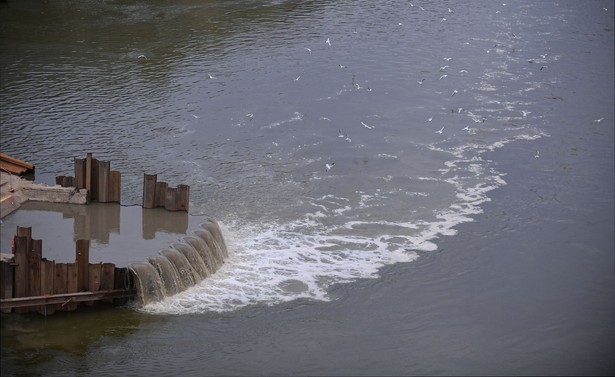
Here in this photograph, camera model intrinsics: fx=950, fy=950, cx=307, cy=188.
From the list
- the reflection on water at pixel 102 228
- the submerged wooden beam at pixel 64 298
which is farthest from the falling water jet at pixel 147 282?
the reflection on water at pixel 102 228

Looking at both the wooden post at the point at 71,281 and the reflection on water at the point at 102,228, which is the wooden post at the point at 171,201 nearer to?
the reflection on water at the point at 102,228

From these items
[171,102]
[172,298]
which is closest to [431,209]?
[172,298]

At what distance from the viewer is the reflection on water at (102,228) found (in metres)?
29.0

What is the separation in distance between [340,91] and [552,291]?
19567 mm

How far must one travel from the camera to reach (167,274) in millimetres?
28094

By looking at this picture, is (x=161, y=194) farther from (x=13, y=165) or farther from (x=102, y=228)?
(x=13, y=165)

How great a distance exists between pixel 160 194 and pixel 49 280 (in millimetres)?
6655

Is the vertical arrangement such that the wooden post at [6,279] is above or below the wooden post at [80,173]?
below

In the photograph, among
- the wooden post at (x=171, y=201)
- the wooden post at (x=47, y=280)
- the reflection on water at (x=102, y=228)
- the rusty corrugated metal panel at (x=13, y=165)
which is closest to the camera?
the wooden post at (x=47, y=280)

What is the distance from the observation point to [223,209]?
3459cm

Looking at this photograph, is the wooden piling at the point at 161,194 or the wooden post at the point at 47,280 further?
the wooden piling at the point at 161,194

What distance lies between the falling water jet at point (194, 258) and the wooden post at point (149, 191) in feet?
10.9

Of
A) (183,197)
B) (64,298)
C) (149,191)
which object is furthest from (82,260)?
(183,197)

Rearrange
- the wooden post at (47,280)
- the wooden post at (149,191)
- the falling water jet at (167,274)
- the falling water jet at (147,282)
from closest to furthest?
the wooden post at (47,280) < the falling water jet at (147,282) < the falling water jet at (167,274) < the wooden post at (149,191)
